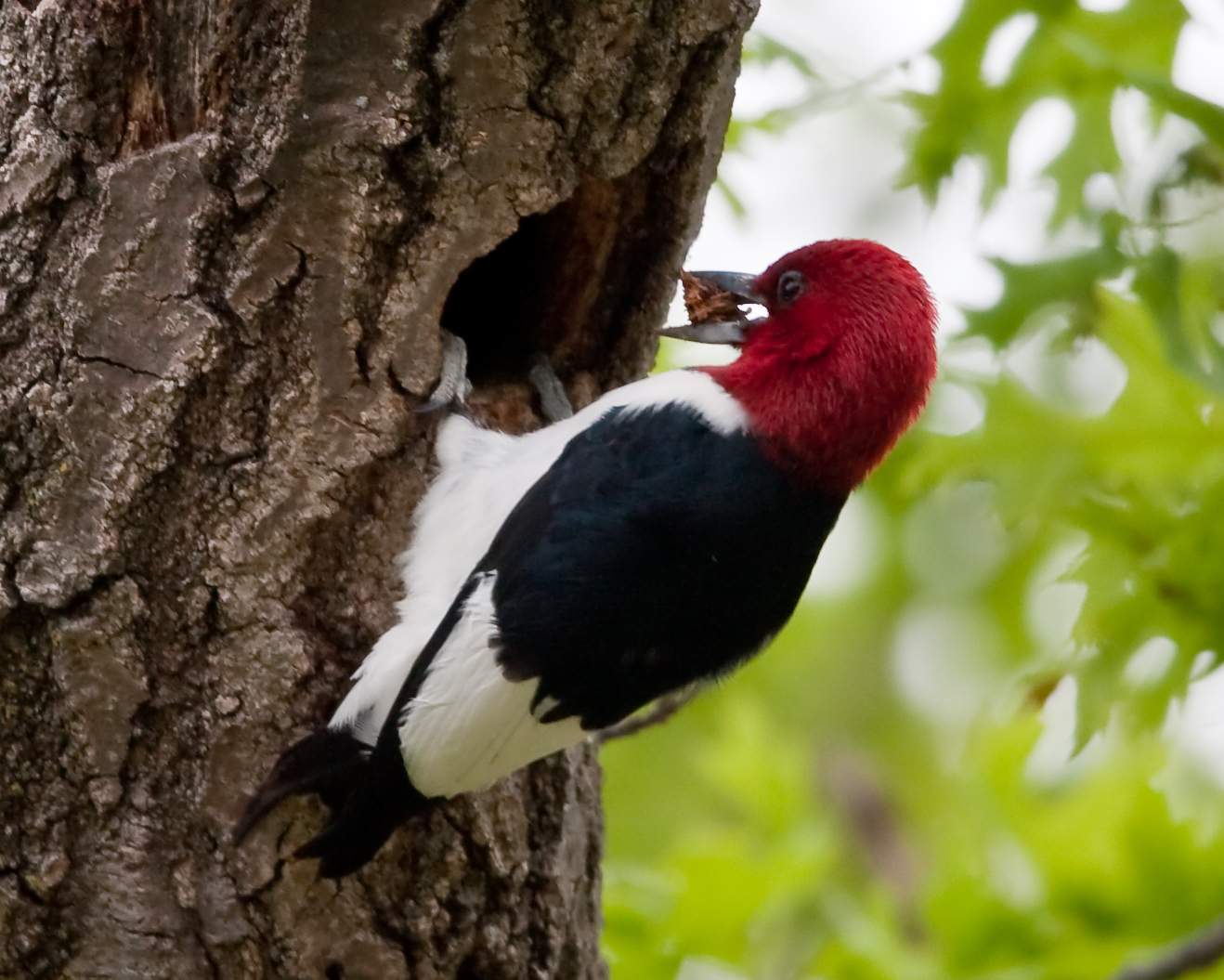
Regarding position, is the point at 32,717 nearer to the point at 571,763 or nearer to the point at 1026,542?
the point at 571,763

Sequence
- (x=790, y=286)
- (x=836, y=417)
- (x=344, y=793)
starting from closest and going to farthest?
A: 1. (x=344, y=793)
2. (x=836, y=417)
3. (x=790, y=286)

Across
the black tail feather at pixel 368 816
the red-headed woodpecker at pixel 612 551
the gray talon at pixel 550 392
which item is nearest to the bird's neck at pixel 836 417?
the red-headed woodpecker at pixel 612 551

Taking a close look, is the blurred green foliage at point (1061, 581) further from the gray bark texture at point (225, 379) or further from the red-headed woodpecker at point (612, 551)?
the gray bark texture at point (225, 379)

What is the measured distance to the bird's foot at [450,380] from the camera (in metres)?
2.23

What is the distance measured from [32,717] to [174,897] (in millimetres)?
341

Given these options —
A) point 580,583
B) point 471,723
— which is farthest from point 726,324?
point 471,723

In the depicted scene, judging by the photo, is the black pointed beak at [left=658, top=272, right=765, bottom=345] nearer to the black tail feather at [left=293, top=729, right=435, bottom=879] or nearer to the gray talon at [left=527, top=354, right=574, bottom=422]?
the gray talon at [left=527, top=354, right=574, bottom=422]

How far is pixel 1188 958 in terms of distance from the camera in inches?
99.0

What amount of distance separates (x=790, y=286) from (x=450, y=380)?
65 cm

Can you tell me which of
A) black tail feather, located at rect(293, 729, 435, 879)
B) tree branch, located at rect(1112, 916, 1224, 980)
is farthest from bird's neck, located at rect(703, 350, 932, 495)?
tree branch, located at rect(1112, 916, 1224, 980)

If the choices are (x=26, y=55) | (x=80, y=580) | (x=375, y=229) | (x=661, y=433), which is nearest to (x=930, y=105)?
(x=661, y=433)

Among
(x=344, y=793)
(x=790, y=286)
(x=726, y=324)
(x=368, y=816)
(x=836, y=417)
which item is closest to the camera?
(x=368, y=816)

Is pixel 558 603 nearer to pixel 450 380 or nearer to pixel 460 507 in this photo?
pixel 460 507

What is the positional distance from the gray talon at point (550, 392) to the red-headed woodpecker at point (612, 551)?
0.42ft
